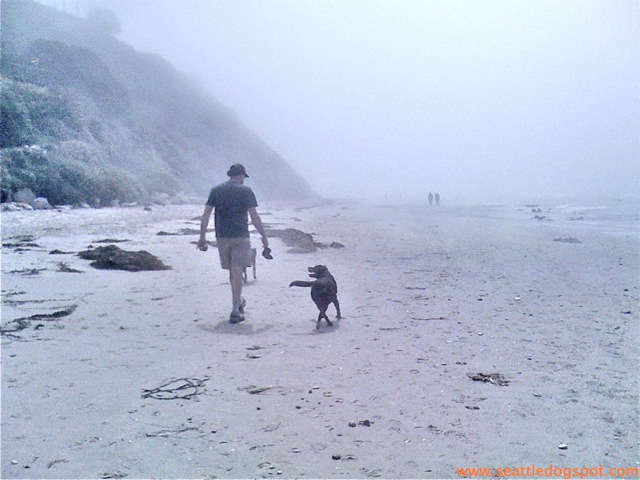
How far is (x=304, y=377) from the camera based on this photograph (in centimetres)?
455

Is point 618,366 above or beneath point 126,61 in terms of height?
beneath

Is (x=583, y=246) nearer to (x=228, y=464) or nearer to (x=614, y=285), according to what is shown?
(x=614, y=285)

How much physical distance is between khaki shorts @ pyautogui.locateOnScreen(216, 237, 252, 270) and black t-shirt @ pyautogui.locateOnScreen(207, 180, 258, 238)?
0.23 feet

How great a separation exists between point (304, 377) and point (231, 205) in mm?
3102

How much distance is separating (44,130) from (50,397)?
111 ft

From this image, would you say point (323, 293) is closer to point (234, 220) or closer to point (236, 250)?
point (236, 250)

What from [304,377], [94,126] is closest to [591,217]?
[304,377]

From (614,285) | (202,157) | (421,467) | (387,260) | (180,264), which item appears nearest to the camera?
(421,467)

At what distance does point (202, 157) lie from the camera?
66438mm

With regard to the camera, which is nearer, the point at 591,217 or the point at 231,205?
the point at 231,205

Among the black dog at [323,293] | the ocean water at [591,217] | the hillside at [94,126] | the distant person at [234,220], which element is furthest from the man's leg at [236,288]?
the ocean water at [591,217]

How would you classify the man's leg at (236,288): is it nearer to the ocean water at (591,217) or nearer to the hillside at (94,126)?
the hillside at (94,126)

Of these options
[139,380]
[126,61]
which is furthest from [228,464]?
[126,61]

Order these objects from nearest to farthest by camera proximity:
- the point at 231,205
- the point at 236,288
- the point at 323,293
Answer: the point at 323,293 → the point at 236,288 → the point at 231,205
